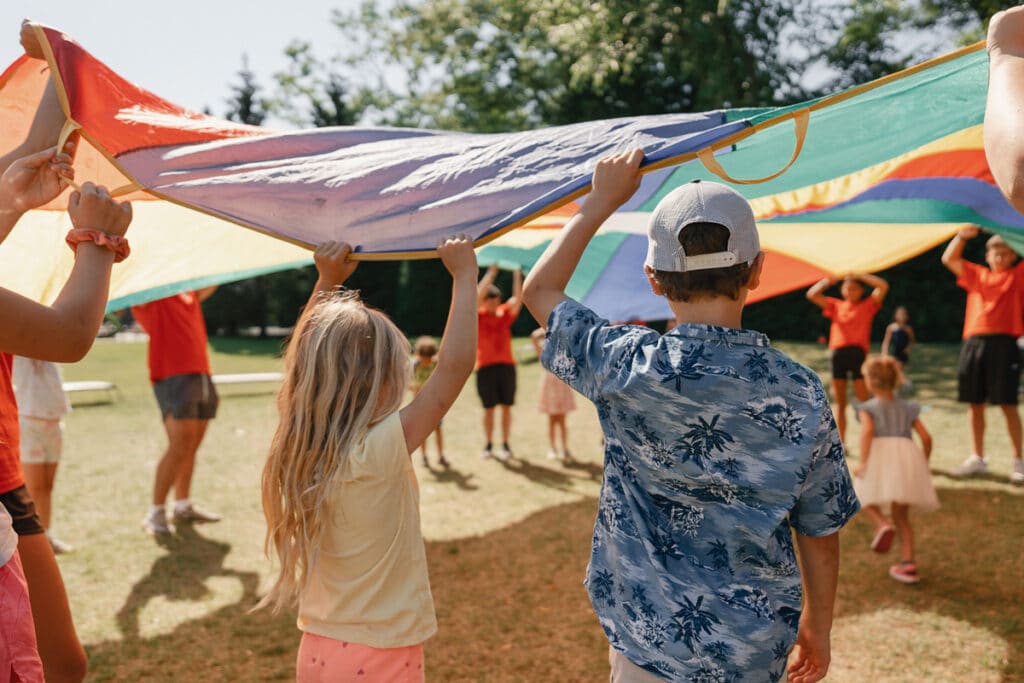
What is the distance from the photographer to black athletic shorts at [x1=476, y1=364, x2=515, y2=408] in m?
7.54

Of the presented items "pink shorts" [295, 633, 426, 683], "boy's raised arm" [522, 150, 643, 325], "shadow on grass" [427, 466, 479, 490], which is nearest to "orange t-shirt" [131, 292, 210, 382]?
"shadow on grass" [427, 466, 479, 490]

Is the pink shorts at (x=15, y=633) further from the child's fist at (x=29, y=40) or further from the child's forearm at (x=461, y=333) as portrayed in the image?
the child's fist at (x=29, y=40)

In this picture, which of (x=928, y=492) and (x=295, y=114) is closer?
(x=928, y=492)

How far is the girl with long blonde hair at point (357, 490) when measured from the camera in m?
1.75

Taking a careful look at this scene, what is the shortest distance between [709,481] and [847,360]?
648 centimetres

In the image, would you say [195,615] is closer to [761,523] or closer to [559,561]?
[559,561]

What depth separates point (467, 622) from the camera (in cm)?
380

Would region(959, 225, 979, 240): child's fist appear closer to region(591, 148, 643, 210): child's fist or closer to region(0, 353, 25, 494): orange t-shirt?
region(591, 148, 643, 210): child's fist

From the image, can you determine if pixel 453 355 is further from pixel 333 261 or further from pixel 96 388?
pixel 96 388

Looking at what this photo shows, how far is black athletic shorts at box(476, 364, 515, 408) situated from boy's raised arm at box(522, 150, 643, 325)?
5.97 metres

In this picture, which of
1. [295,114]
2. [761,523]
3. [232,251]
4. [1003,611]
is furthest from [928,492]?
[295,114]

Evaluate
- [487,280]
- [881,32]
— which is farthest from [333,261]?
[881,32]

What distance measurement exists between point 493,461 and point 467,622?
11.2 feet

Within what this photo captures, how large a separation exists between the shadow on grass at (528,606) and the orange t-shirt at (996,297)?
66.1 inches
